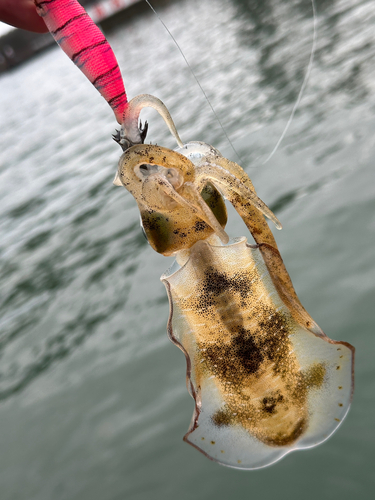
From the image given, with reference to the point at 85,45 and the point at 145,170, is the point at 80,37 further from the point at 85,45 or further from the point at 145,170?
the point at 145,170

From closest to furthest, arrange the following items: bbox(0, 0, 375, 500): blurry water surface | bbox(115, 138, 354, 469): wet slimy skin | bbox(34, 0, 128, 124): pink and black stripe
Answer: bbox(34, 0, 128, 124): pink and black stripe
bbox(115, 138, 354, 469): wet slimy skin
bbox(0, 0, 375, 500): blurry water surface

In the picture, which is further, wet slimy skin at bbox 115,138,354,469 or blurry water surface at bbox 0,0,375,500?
blurry water surface at bbox 0,0,375,500

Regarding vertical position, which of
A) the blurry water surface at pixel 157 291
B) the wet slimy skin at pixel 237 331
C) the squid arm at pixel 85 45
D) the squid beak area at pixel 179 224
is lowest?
the blurry water surface at pixel 157 291

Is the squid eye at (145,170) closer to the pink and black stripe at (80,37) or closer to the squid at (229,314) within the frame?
the squid at (229,314)

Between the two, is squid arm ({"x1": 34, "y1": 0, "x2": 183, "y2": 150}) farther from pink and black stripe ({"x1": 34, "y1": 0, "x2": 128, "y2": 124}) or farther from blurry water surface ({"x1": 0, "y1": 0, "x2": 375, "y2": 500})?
blurry water surface ({"x1": 0, "y1": 0, "x2": 375, "y2": 500})

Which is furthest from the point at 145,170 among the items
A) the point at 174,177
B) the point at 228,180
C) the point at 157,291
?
the point at 157,291

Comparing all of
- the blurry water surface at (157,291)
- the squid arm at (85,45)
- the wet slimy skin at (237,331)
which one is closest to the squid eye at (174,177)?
the wet slimy skin at (237,331)

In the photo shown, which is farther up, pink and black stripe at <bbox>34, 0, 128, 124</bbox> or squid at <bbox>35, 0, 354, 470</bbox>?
pink and black stripe at <bbox>34, 0, 128, 124</bbox>

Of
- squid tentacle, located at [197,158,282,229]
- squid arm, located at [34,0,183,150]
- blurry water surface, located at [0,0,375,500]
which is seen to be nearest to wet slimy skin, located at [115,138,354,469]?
squid tentacle, located at [197,158,282,229]
